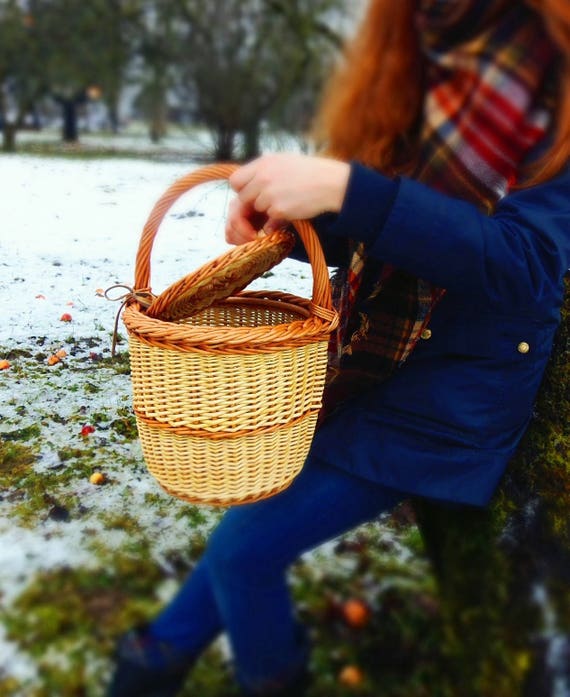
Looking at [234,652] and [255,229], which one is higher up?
[255,229]

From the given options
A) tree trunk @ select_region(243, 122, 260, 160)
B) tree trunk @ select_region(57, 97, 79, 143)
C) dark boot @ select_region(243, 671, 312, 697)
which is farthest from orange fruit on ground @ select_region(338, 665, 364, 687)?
tree trunk @ select_region(57, 97, 79, 143)

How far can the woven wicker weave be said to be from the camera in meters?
1.08

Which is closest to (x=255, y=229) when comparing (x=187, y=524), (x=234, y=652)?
(x=234, y=652)

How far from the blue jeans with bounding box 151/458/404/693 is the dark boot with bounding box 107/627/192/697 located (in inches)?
0.9

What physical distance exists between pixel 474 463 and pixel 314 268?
0.45m

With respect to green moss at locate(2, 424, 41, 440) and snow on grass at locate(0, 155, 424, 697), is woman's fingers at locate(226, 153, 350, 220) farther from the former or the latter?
green moss at locate(2, 424, 41, 440)

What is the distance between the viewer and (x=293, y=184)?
40.0 inches

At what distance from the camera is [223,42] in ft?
37.8

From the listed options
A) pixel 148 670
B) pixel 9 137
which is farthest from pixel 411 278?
pixel 9 137

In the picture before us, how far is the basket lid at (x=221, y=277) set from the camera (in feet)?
3.58

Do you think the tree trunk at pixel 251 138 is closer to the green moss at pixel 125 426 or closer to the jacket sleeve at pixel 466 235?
the green moss at pixel 125 426

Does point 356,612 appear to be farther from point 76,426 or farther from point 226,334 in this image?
point 76,426

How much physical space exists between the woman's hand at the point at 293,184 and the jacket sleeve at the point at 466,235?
0.03 meters

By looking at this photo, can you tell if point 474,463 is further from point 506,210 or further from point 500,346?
point 506,210
